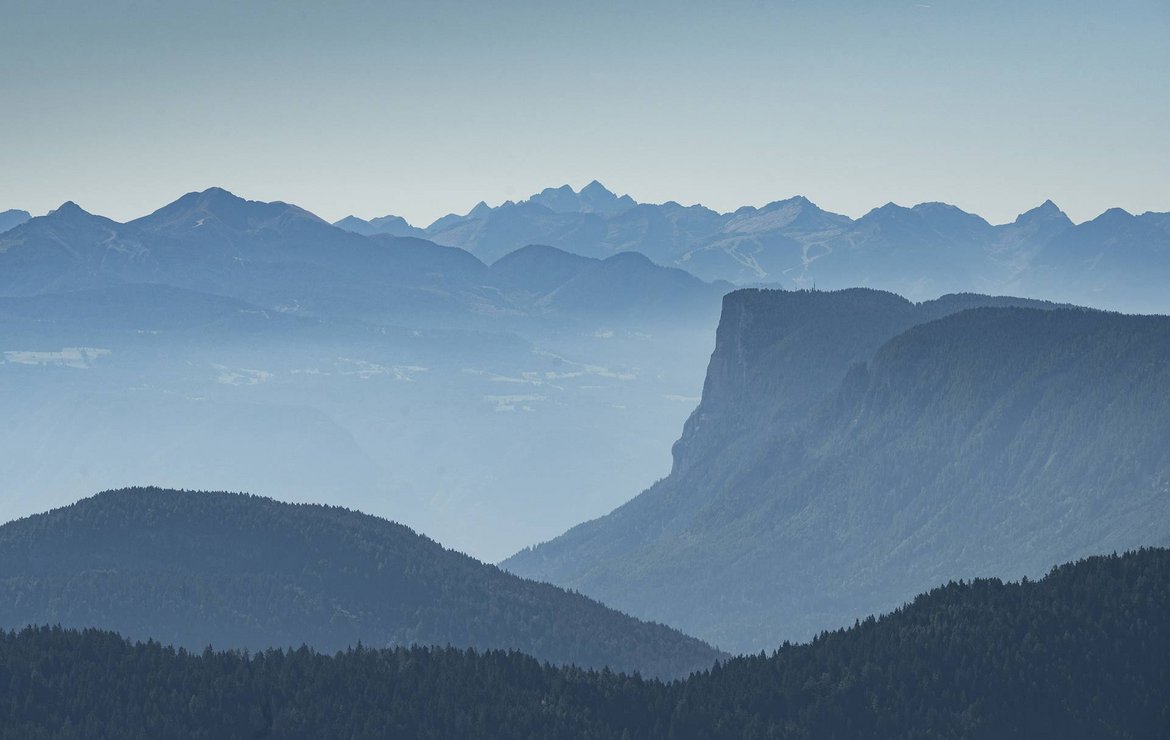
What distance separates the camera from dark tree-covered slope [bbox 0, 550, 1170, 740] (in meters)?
122

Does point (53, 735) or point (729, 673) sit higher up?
point (729, 673)

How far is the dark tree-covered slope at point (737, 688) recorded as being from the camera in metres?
122

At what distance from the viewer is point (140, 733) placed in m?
121

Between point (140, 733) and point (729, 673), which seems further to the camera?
point (729, 673)

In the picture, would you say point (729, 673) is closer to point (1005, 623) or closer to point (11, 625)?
point (1005, 623)

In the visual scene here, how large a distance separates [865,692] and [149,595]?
9654 centimetres

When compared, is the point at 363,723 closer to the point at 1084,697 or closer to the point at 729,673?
the point at 729,673

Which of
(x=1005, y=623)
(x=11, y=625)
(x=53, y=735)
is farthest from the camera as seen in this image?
(x=11, y=625)

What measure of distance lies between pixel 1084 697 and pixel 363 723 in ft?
151

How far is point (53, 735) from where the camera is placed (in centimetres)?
11944

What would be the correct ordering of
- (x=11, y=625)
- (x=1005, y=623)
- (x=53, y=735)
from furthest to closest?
(x=11, y=625) < (x=1005, y=623) < (x=53, y=735)

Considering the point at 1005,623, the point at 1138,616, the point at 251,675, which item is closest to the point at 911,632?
the point at 1005,623

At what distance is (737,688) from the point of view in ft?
425

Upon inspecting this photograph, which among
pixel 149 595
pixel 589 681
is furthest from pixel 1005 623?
pixel 149 595
